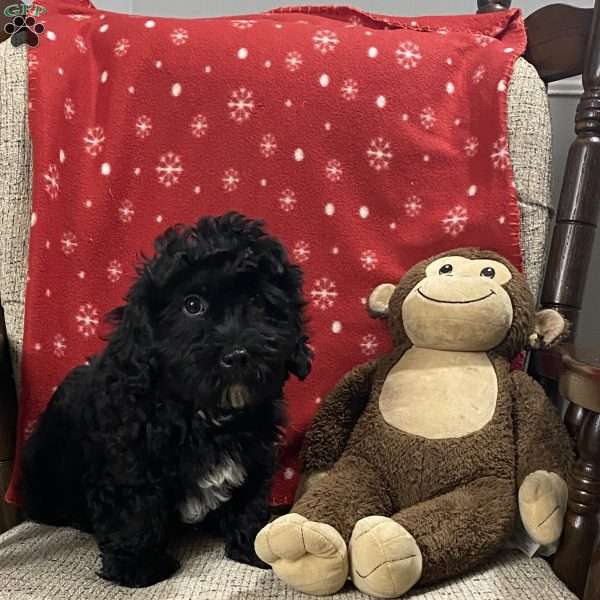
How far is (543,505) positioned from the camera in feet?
2.92

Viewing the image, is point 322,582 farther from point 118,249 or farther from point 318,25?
point 318,25

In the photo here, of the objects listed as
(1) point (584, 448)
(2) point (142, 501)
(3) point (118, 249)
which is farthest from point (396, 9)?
(2) point (142, 501)

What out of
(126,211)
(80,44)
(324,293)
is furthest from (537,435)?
(80,44)

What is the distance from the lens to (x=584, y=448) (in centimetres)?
85

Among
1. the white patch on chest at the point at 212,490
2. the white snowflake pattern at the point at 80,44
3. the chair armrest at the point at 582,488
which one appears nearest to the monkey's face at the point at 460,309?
the chair armrest at the point at 582,488

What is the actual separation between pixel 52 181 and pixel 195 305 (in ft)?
1.53

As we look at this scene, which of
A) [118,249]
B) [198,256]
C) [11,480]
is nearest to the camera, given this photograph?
[198,256]

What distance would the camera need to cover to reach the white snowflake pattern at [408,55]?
1.17 m

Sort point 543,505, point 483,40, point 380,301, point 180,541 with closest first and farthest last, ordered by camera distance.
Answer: point 543,505 → point 180,541 → point 380,301 → point 483,40

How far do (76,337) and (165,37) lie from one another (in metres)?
0.51

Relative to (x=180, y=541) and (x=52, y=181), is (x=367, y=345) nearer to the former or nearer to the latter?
(x=180, y=541)

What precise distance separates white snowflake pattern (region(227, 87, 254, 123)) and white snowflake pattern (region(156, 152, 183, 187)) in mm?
116

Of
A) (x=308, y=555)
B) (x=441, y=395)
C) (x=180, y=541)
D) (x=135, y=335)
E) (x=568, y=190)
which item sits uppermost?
(x=568, y=190)

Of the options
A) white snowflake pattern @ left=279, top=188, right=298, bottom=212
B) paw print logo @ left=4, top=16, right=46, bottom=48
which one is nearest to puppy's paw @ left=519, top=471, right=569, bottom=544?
white snowflake pattern @ left=279, top=188, right=298, bottom=212
